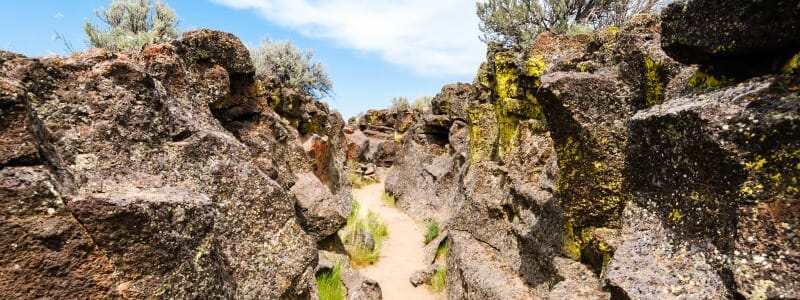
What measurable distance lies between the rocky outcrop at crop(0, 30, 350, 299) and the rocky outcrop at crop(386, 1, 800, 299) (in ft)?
8.96

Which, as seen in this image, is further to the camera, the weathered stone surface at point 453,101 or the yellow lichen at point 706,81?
the weathered stone surface at point 453,101

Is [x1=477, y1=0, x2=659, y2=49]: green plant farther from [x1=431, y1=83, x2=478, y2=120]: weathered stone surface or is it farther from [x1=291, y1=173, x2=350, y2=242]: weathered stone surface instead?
[x1=291, y1=173, x2=350, y2=242]: weathered stone surface

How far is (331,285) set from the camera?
6477 millimetres

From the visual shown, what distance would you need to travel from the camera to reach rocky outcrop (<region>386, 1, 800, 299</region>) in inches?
88.1

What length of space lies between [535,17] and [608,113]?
1607 cm

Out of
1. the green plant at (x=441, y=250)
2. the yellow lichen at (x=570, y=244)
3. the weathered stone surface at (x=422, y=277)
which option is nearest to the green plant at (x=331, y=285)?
the weathered stone surface at (x=422, y=277)

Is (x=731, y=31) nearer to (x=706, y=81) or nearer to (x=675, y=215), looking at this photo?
(x=706, y=81)

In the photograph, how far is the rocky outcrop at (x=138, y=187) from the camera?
7.16 feet

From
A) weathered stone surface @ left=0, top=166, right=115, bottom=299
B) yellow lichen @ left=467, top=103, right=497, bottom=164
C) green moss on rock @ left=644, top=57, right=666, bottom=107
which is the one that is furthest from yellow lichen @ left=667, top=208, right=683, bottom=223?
yellow lichen @ left=467, top=103, right=497, bottom=164

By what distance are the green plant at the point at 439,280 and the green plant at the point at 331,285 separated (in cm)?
178

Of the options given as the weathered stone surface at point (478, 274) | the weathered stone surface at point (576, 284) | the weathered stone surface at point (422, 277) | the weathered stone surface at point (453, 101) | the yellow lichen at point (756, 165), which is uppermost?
the weathered stone surface at point (453, 101)

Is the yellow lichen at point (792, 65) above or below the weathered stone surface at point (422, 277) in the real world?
above

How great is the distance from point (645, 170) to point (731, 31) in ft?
3.21

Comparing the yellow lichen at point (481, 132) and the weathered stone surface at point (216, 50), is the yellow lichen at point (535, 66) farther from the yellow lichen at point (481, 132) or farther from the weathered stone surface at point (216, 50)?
the weathered stone surface at point (216, 50)
